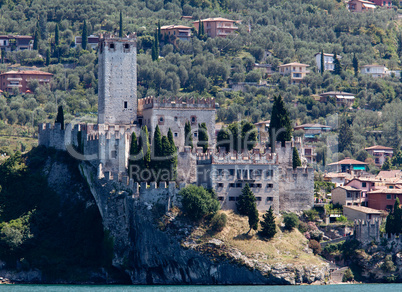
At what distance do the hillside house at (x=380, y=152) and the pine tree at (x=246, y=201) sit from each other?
55.9 meters

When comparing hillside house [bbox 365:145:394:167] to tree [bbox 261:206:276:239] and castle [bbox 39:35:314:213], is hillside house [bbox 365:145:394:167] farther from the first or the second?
tree [bbox 261:206:276:239]

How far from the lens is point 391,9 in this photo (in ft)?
651

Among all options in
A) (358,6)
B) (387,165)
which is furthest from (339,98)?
(358,6)

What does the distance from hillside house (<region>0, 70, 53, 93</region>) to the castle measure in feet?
179

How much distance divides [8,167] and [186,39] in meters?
78.8

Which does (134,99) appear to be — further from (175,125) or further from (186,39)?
(186,39)

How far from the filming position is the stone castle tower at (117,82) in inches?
3637

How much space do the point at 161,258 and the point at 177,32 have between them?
3589 inches

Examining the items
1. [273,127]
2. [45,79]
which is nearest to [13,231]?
[273,127]

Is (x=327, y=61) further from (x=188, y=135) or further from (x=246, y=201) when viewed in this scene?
(x=246, y=201)

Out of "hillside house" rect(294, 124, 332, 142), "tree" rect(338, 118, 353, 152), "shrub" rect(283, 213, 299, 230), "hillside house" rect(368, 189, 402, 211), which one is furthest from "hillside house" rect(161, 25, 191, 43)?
"shrub" rect(283, 213, 299, 230)

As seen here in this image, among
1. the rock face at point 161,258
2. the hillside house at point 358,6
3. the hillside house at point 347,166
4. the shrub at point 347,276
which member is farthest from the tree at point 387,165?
the hillside house at point 358,6

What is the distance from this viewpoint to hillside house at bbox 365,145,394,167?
13400 centimetres

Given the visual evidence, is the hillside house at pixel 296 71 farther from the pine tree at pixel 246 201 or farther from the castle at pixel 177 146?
the pine tree at pixel 246 201
